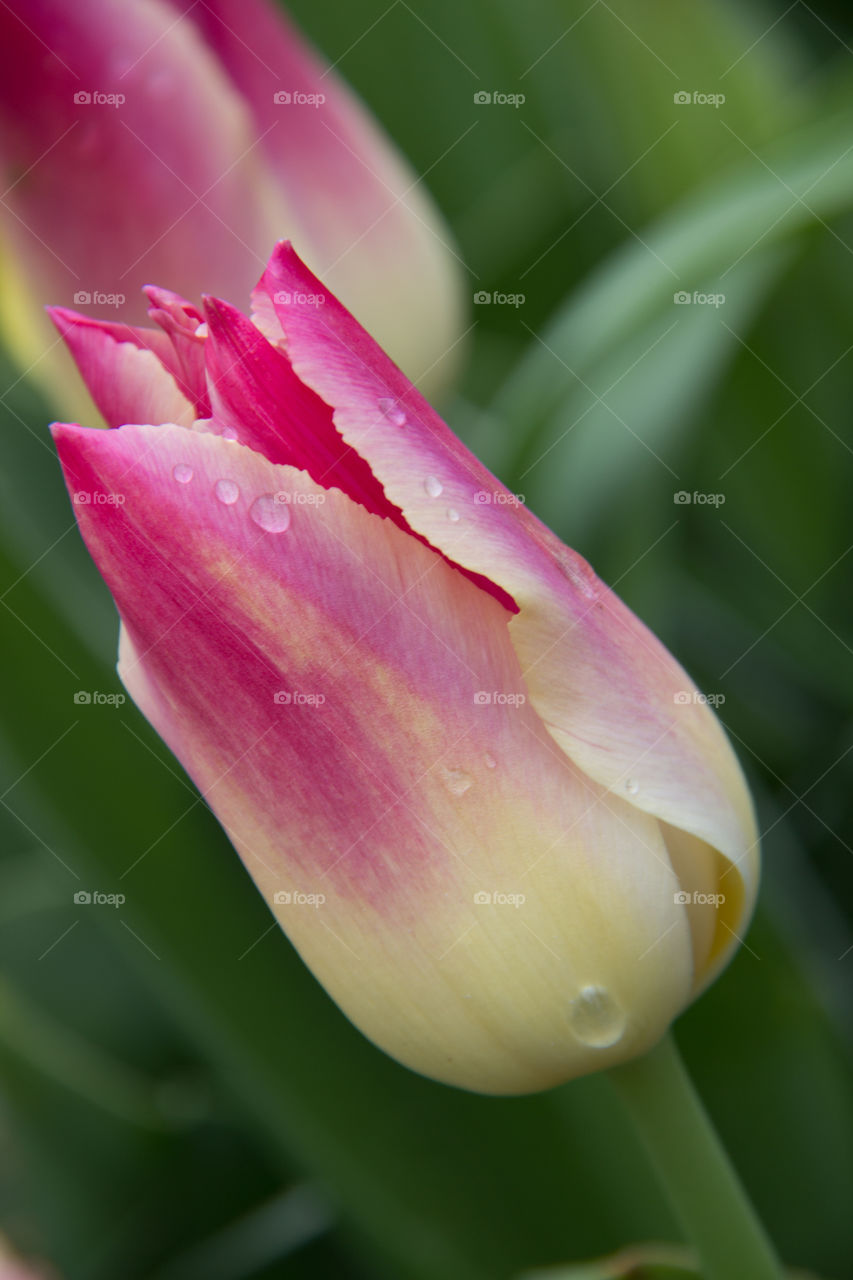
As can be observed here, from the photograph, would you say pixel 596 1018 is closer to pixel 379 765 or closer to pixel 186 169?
pixel 379 765

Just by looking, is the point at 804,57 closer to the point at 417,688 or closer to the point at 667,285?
the point at 667,285

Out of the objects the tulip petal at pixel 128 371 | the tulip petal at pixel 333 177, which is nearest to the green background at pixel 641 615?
the tulip petal at pixel 333 177

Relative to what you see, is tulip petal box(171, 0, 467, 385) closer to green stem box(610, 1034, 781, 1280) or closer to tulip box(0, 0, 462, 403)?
tulip box(0, 0, 462, 403)

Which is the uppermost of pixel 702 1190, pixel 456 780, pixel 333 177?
pixel 333 177

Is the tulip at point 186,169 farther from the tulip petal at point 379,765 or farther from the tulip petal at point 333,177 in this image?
the tulip petal at point 379,765

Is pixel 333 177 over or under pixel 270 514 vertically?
over

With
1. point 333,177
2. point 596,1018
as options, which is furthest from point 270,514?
point 333,177
